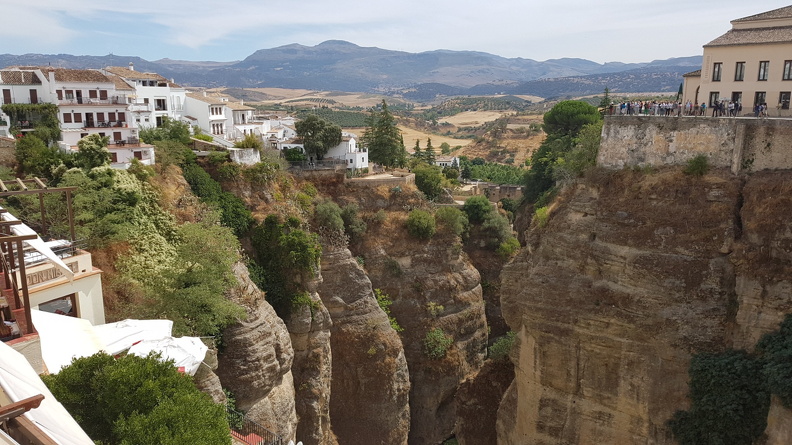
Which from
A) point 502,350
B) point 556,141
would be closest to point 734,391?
point 502,350

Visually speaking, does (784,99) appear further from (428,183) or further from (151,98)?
(151,98)

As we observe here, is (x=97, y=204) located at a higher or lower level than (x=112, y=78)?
lower

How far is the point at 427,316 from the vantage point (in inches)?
1586

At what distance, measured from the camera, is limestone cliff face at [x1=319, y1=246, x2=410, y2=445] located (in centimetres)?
3616

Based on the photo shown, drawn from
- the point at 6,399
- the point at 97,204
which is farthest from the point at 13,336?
the point at 97,204

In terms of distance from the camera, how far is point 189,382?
14.5 m

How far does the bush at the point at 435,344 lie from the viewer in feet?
130

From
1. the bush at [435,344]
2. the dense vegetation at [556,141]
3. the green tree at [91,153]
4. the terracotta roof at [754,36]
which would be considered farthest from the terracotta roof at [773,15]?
the green tree at [91,153]

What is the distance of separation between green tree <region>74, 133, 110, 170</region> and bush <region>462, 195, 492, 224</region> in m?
27.3

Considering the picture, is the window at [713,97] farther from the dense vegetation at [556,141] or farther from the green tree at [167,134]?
the green tree at [167,134]

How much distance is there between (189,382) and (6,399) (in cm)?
469

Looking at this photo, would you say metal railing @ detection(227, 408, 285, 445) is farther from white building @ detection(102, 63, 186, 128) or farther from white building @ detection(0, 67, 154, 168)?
white building @ detection(102, 63, 186, 128)

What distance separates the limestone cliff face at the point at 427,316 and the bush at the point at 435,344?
0.87 feet

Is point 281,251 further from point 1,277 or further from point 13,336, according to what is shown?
point 13,336
